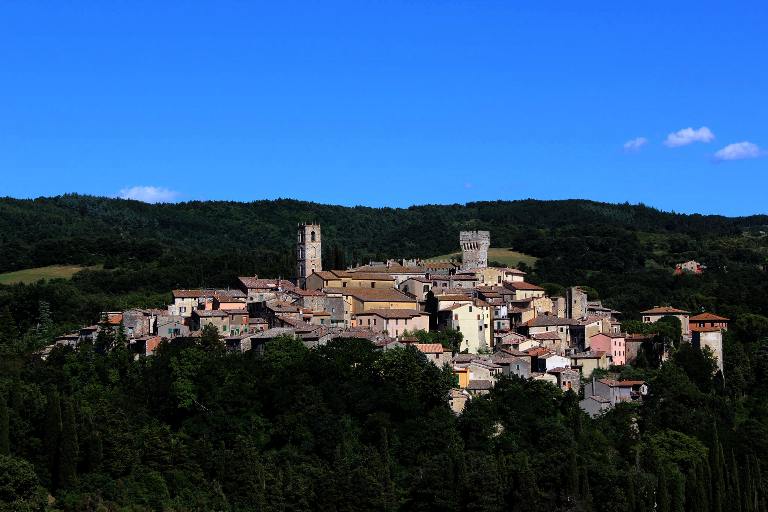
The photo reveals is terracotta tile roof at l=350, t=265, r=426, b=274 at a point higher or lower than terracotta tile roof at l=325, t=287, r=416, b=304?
higher

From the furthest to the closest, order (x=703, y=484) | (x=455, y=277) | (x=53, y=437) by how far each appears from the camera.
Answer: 1. (x=455, y=277)
2. (x=703, y=484)
3. (x=53, y=437)

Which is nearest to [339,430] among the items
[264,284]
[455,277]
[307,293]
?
[307,293]

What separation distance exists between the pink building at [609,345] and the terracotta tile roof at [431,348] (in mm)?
10139

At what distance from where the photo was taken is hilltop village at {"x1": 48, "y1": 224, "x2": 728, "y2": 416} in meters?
58.1

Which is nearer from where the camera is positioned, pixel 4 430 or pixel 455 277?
pixel 4 430

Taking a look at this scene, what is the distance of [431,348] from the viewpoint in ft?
187

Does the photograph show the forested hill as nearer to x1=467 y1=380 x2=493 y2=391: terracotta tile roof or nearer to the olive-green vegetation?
the olive-green vegetation

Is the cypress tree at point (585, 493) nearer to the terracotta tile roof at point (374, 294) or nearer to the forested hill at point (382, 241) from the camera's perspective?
the terracotta tile roof at point (374, 294)

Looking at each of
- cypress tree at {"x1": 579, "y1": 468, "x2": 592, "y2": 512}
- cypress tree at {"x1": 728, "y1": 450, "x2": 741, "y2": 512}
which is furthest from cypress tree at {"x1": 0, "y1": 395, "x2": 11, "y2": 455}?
cypress tree at {"x1": 728, "y1": 450, "x2": 741, "y2": 512}

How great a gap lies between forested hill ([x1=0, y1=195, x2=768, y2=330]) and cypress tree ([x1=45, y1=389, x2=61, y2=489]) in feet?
78.0

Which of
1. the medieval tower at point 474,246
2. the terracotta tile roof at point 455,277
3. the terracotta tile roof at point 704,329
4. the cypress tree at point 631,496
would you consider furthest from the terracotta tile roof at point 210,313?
the terracotta tile roof at point 704,329

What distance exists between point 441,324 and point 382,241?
83.8 metres

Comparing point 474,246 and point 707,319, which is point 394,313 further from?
point 707,319

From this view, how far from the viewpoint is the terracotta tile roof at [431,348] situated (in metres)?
56.9
